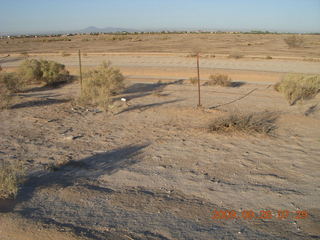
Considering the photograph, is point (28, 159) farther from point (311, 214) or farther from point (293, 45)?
point (293, 45)

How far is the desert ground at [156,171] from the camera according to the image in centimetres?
552

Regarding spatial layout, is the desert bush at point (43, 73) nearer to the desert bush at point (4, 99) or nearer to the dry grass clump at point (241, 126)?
the desert bush at point (4, 99)

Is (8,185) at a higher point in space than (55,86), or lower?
lower

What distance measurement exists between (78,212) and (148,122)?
634 centimetres

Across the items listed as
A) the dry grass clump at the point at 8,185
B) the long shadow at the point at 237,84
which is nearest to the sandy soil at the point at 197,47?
the long shadow at the point at 237,84

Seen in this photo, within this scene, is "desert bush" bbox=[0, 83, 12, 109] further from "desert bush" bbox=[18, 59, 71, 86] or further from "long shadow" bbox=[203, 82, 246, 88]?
"long shadow" bbox=[203, 82, 246, 88]

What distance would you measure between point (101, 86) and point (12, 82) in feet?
16.5

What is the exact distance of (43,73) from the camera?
20.2 meters

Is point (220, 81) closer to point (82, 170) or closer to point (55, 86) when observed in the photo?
point (55, 86)

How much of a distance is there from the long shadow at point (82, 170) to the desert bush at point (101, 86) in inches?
199

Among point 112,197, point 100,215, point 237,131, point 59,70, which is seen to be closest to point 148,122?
point 237,131

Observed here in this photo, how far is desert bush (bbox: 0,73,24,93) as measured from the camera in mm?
17109

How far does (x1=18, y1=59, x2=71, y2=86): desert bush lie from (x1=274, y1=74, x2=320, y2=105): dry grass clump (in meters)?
13.3

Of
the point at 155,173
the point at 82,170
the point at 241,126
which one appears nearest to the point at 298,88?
the point at 241,126
